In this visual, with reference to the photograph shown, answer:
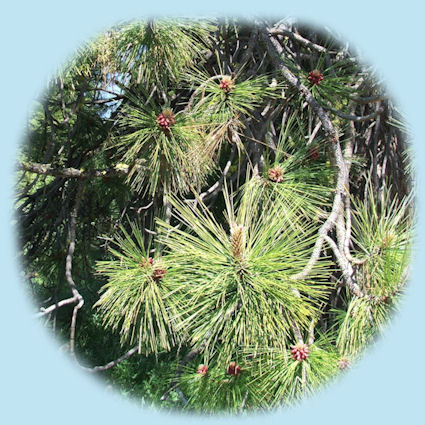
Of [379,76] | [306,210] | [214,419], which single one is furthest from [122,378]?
[379,76]

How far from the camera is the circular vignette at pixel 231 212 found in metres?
0.82

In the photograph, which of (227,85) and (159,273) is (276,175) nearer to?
(227,85)

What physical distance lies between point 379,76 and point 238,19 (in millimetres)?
434

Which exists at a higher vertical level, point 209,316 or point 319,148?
point 319,148

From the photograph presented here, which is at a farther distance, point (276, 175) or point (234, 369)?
point (276, 175)

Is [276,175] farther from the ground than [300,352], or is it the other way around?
[276,175]

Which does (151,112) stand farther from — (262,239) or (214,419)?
(214,419)

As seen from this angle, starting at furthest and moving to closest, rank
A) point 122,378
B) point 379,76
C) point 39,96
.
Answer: point 122,378 < point 39,96 < point 379,76

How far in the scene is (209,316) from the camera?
828 mm

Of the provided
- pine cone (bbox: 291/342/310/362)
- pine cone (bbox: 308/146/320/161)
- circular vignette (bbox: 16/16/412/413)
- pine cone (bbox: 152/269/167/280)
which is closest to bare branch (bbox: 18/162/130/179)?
circular vignette (bbox: 16/16/412/413)

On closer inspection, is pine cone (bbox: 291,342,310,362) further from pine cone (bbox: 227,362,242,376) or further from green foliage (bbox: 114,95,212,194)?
green foliage (bbox: 114,95,212,194)

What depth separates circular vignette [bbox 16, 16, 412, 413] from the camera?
0.82 meters

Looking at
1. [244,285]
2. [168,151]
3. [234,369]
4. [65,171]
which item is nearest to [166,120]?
[168,151]

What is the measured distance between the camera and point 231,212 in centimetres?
90
